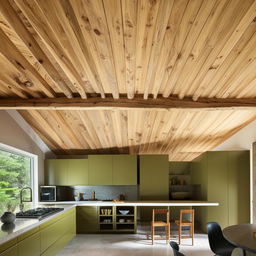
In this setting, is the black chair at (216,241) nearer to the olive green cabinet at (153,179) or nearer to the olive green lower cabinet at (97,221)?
the olive green lower cabinet at (97,221)

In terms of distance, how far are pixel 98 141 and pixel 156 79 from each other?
11.9ft

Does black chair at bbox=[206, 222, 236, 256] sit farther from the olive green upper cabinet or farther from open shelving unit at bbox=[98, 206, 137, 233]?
the olive green upper cabinet

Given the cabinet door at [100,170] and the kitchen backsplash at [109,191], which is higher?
the cabinet door at [100,170]

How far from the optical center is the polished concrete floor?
17.8ft

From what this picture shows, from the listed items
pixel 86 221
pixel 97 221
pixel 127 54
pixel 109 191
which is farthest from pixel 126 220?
pixel 127 54

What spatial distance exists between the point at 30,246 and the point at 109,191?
14.3 ft

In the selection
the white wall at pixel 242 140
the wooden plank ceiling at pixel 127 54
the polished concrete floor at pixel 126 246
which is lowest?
the polished concrete floor at pixel 126 246

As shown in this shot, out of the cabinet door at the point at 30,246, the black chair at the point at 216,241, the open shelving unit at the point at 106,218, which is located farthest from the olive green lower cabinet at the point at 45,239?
the black chair at the point at 216,241

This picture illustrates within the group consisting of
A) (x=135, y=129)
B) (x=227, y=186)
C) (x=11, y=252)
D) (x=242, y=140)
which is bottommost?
(x=11, y=252)

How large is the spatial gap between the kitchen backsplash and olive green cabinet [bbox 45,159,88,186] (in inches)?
23.5

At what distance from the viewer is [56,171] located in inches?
302

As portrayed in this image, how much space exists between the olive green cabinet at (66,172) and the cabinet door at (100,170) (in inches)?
6.5

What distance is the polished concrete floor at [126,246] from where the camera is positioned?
17.8ft

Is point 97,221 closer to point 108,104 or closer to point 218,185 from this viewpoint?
point 218,185
